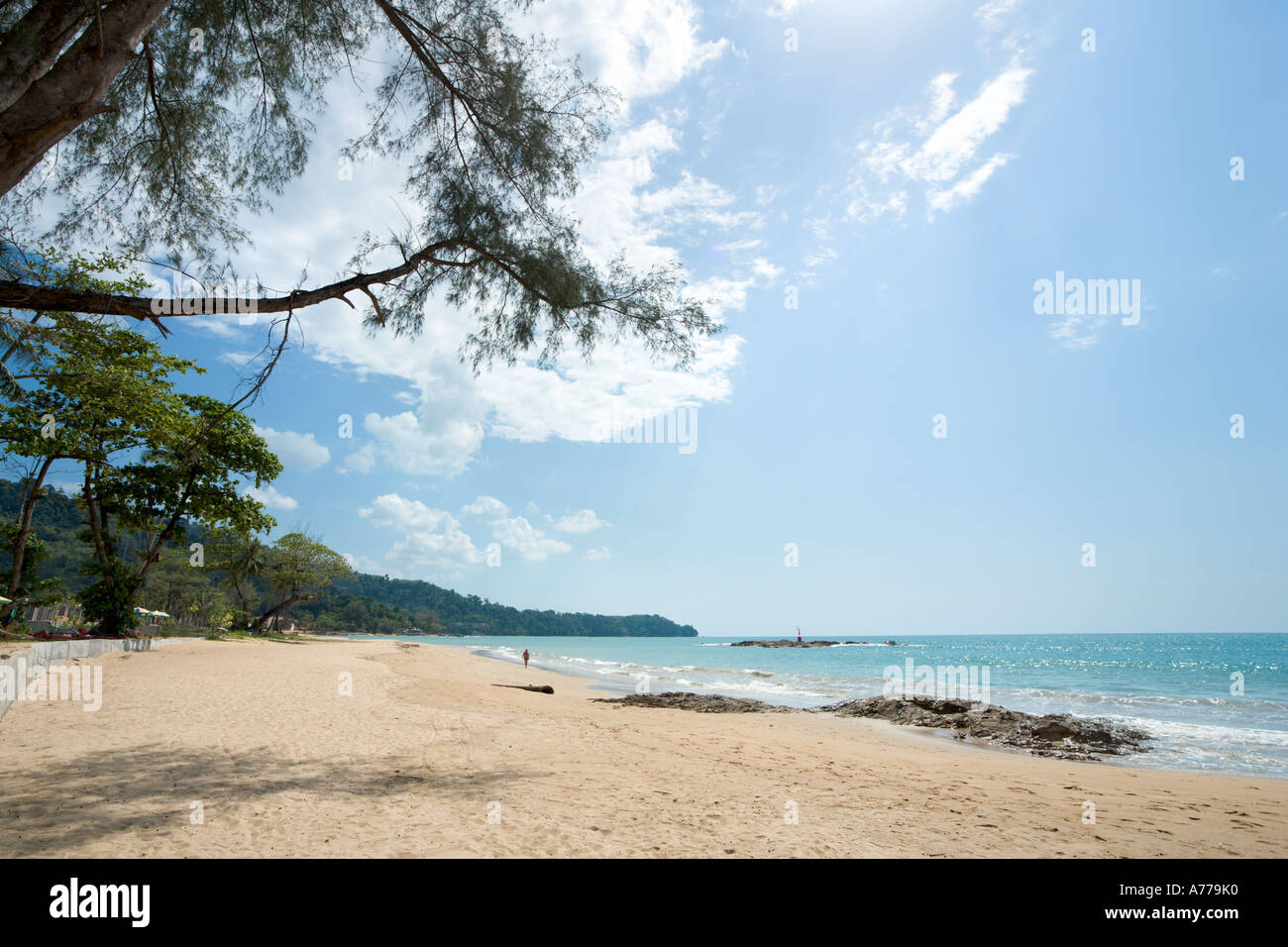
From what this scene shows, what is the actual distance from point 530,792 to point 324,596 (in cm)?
8383

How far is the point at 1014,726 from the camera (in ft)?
43.9

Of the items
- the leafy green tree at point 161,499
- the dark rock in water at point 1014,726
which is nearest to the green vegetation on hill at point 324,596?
the leafy green tree at point 161,499

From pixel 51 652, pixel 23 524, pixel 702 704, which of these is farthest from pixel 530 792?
pixel 23 524

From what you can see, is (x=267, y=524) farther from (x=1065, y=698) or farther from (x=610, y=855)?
(x=1065, y=698)

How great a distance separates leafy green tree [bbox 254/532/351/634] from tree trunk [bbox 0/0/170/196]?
47.0 m

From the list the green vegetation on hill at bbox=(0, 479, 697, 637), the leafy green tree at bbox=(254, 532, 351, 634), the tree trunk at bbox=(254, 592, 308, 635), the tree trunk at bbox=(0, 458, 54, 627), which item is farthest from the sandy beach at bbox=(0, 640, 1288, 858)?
the leafy green tree at bbox=(254, 532, 351, 634)

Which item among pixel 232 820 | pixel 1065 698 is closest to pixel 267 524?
pixel 232 820

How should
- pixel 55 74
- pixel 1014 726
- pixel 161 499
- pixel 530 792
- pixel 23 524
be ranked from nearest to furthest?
pixel 55 74 < pixel 530 792 < pixel 1014 726 < pixel 23 524 < pixel 161 499

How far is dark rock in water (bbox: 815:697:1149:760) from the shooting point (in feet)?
38.4

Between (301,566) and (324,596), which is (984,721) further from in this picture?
(324,596)

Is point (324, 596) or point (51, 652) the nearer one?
point (51, 652)

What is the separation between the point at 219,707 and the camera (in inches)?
410
